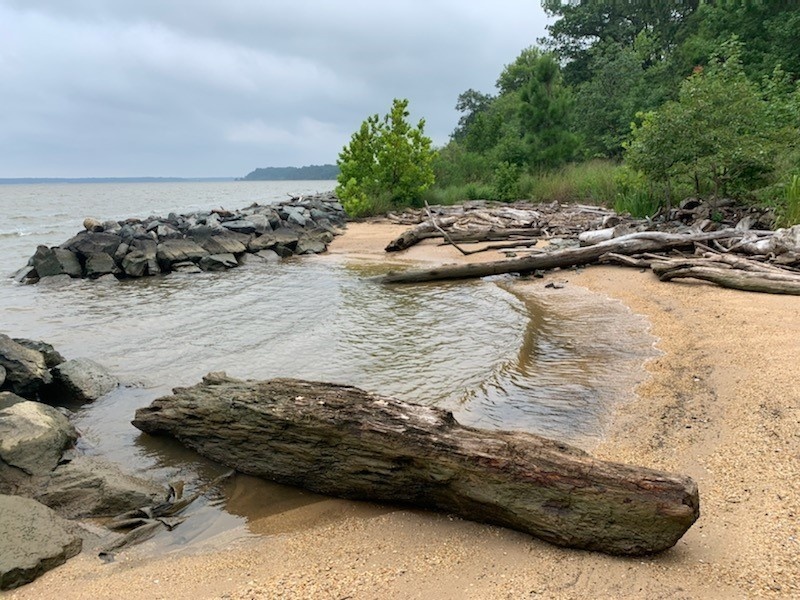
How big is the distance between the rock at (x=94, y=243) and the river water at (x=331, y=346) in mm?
2232

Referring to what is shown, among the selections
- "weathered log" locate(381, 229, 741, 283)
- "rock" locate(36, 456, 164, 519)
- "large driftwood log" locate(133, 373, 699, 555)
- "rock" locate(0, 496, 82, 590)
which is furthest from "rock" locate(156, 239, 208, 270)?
"rock" locate(0, 496, 82, 590)

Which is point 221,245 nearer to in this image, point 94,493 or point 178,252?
point 178,252

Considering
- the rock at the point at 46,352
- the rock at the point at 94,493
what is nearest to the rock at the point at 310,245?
the rock at the point at 46,352

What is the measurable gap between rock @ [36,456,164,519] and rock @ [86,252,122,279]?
41.8 ft

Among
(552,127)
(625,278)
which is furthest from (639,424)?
(552,127)

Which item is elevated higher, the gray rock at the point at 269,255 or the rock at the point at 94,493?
the gray rock at the point at 269,255

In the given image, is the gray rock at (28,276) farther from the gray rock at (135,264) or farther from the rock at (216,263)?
the rock at (216,263)

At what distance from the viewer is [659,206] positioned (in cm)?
1575

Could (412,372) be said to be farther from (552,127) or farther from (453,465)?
(552,127)

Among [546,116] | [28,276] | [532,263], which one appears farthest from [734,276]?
[546,116]

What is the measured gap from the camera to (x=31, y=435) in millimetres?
4566

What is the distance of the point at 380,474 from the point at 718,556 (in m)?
2.06

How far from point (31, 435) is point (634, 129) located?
16017 millimetres

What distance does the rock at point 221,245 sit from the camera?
17.6 m
